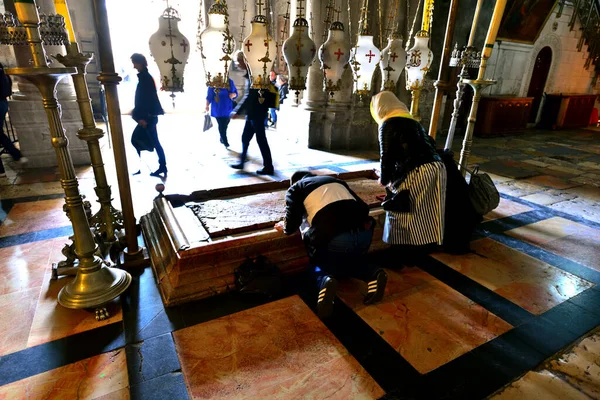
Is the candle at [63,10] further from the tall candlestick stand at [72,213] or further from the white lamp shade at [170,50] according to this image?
the white lamp shade at [170,50]

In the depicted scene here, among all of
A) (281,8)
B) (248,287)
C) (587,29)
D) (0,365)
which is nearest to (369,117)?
(281,8)

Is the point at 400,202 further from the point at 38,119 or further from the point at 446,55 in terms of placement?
the point at 38,119

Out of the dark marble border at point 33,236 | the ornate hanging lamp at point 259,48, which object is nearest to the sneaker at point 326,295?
the ornate hanging lamp at point 259,48

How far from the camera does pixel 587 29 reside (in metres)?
12.7

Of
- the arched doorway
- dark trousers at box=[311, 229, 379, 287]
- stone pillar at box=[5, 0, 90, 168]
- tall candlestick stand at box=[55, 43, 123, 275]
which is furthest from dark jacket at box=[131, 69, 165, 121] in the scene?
the arched doorway

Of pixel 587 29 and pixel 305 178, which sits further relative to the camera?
pixel 587 29

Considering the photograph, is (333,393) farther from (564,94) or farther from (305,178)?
(564,94)

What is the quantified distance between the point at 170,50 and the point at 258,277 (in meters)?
1.60

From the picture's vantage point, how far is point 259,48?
7.24 ft

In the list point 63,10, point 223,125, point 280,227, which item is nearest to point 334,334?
point 280,227

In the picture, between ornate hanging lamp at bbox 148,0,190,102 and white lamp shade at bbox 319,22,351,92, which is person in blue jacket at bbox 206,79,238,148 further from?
ornate hanging lamp at bbox 148,0,190,102

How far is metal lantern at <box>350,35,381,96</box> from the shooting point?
2.65m

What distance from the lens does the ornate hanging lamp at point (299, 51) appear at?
229 cm

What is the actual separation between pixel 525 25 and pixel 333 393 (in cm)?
1259
